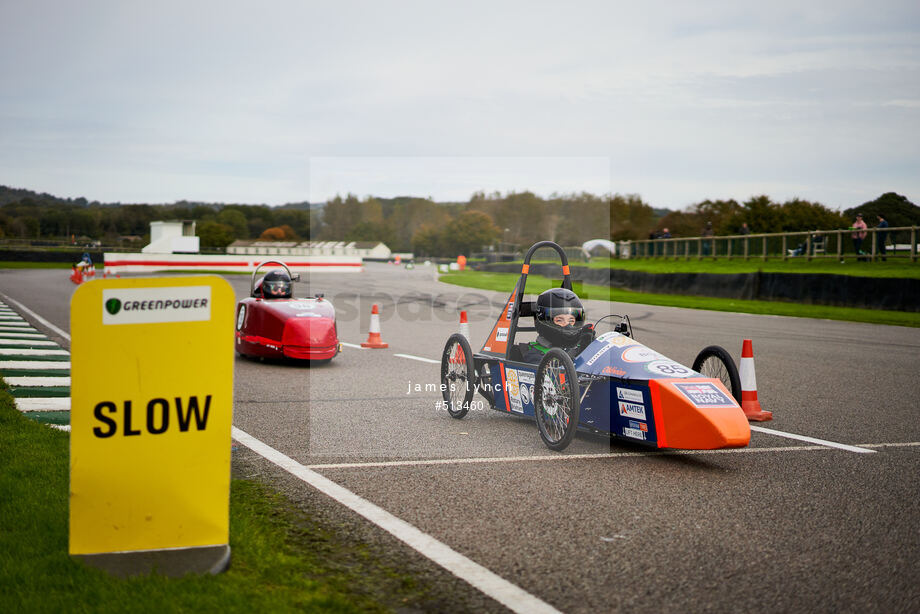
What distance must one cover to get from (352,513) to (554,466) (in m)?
1.73

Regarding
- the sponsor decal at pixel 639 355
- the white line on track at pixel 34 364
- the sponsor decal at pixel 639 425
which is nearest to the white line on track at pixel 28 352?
the white line on track at pixel 34 364

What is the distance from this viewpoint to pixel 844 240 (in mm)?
30656

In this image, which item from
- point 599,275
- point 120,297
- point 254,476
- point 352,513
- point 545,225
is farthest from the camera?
point 599,275

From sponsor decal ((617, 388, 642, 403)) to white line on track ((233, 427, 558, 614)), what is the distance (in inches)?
82.9

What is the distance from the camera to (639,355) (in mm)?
6375

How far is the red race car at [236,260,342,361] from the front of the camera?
449 inches

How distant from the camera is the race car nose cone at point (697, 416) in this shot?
566 cm

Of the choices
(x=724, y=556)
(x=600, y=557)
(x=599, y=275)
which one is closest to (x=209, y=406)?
(x=600, y=557)

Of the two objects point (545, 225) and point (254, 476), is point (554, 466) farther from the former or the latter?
point (545, 225)

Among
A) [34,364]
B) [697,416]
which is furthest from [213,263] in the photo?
[697,416]

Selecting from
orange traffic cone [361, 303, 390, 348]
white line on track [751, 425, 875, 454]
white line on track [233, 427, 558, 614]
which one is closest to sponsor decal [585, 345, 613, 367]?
white line on track [751, 425, 875, 454]

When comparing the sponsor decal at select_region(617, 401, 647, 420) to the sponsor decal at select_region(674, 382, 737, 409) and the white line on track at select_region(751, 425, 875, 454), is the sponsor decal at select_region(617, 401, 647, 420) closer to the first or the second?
the sponsor decal at select_region(674, 382, 737, 409)

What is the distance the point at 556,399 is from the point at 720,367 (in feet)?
5.39

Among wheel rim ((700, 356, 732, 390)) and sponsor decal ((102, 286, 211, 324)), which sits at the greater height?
sponsor decal ((102, 286, 211, 324))
